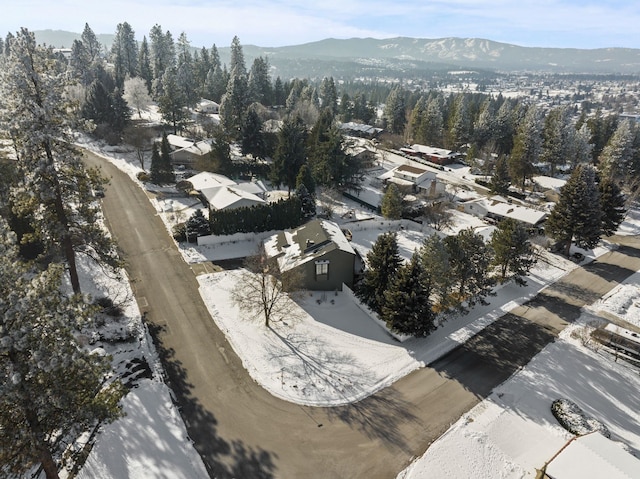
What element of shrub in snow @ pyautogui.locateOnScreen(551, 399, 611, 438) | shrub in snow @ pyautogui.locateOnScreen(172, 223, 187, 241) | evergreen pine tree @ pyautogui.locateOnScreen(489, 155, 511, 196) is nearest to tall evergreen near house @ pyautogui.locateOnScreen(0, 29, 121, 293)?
shrub in snow @ pyautogui.locateOnScreen(172, 223, 187, 241)

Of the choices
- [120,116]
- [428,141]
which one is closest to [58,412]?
[120,116]

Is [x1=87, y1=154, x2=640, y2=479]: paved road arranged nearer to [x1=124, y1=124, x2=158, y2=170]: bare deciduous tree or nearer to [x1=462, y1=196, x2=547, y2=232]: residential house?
[x1=462, y1=196, x2=547, y2=232]: residential house

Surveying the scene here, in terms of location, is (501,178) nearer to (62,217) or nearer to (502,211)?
(502,211)

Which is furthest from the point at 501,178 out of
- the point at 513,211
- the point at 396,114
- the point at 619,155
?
the point at 396,114

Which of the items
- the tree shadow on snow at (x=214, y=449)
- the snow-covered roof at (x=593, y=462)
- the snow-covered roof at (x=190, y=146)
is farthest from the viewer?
the snow-covered roof at (x=190, y=146)

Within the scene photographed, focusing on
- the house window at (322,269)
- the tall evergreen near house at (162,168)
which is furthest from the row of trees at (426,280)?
the tall evergreen near house at (162,168)

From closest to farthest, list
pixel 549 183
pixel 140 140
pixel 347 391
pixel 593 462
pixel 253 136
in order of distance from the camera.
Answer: pixel 593 462, pixel 347 391, pixel 140 140, pixel 253 136, pixel 549 183

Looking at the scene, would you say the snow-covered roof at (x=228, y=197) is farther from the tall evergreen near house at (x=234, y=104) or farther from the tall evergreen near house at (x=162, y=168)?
the tall evergreen near house at (x=234, y=104)
